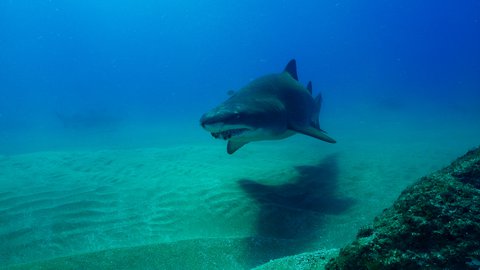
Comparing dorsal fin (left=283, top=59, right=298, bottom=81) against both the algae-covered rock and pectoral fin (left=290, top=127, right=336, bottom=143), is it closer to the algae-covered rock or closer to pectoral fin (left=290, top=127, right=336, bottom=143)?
pectoral fin (left=290, top=127, right=336, bottom=143)

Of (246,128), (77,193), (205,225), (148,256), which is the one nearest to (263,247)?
(205,225)

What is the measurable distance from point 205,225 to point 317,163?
5.21 m

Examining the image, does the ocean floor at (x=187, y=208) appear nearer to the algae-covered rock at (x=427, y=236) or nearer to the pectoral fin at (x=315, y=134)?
the pectoral fin at (x=315, y=134)

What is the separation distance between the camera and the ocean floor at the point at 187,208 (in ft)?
13.5

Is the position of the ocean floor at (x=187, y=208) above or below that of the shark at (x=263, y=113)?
below

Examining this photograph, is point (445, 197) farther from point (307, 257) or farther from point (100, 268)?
point (100, 268)

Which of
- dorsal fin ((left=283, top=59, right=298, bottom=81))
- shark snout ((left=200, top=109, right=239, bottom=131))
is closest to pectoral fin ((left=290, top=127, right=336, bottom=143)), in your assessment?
shark snout ((left=200, top=109, right=239, bottom=131))

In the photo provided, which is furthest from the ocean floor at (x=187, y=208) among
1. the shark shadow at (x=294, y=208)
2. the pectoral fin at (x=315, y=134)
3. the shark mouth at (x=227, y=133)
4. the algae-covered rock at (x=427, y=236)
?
the algae-covered rock at (x=427, y=236)

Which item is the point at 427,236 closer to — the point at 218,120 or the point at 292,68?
the point at 218,120

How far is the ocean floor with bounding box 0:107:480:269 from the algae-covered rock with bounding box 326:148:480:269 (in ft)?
7.56

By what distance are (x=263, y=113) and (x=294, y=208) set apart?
1814mm

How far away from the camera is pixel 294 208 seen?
215 inches

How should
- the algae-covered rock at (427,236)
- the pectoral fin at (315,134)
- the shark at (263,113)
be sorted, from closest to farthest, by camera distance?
the algae-covered rock at (427,236)
the shark at (263,113)
the pectoral fin at (315,134)

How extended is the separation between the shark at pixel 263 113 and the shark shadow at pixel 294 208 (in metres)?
1.07
